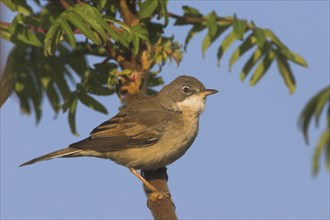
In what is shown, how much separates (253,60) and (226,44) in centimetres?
27

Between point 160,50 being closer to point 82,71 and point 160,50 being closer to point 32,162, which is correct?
point 82,71

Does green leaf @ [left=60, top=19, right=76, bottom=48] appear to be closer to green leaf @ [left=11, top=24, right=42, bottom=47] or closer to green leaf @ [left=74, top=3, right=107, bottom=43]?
green leaf @ [left=74, top=3, right=107, bottom=43]

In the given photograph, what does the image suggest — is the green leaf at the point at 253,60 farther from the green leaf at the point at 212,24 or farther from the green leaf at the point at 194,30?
the green leaf at the point at 194,30

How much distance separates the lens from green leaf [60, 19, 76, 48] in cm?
415

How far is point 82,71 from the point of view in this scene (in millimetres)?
5887

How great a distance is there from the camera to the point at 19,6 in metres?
5.37

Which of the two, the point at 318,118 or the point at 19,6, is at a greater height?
the point at 19,6

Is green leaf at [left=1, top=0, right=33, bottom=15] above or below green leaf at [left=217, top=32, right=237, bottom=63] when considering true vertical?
above

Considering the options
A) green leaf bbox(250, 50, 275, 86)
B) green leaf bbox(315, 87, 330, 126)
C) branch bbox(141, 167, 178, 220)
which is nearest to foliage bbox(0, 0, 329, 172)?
→ green leaf bbox(250, 50, 275, 86)

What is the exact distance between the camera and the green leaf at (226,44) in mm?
5046

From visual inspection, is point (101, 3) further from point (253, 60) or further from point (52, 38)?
point (253, 60)

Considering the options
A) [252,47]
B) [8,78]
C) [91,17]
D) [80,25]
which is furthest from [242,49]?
[8,78]

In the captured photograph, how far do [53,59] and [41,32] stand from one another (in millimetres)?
566

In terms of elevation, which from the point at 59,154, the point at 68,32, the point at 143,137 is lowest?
the point at 59,154
